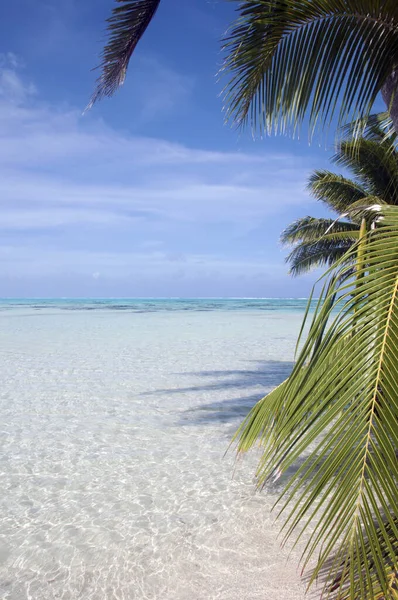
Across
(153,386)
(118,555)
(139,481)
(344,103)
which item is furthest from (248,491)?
(153,386)

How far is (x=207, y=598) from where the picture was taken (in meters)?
3.20

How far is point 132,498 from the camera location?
4.82 metres

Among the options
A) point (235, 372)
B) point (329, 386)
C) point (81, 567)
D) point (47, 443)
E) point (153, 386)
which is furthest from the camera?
point (235, 372)

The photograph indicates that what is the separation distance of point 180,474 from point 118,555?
68.6 inches

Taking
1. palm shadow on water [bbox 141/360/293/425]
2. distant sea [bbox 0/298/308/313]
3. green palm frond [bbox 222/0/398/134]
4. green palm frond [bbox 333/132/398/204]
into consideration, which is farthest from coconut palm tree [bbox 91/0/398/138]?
distant sea [bbox 0/298/308/313]

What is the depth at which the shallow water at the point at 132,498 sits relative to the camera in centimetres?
343

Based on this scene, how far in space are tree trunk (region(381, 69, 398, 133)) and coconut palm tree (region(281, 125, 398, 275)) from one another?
288 inches

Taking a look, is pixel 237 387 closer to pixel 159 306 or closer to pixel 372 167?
pixel 372 167

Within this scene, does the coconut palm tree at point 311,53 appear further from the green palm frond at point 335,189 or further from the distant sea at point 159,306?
the distant sea at point 159,306

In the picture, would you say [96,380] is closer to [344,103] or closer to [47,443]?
[47,443]

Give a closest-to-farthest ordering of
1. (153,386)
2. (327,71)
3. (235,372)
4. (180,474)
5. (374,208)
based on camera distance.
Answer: (374,208) → (327,71) → (180,474) → (153,386) → (235,372)

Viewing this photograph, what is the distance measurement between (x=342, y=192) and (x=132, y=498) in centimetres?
1081

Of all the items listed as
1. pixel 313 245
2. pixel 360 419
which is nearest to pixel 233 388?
pixel 313 245

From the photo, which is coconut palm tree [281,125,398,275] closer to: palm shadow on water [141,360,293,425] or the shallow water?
palm shadow on water [141,360,293,425]
